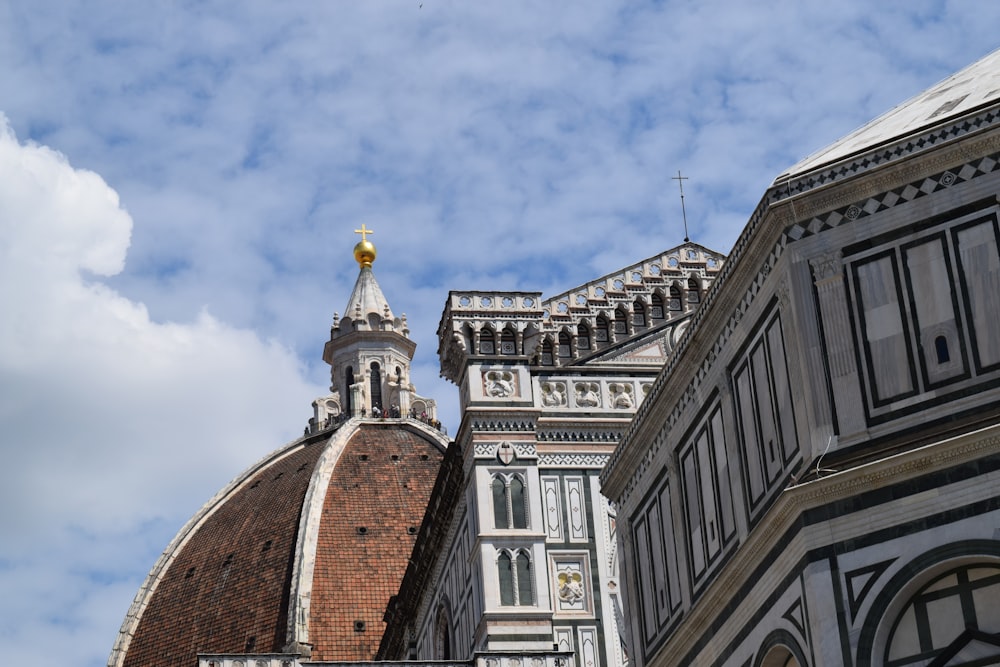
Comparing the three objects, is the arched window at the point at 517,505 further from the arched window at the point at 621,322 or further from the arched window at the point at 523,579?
the arched window at the point at 621,322

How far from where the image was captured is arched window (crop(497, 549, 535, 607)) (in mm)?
26984

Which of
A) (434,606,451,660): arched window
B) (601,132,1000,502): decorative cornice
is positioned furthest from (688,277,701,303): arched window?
(601,132,1000,502): decorative cornice

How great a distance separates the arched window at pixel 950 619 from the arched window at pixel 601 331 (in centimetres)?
1634

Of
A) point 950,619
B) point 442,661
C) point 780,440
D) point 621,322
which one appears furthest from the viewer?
point 621,322

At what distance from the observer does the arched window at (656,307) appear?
2972cm

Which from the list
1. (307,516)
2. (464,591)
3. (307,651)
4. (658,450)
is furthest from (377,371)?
(658,450)

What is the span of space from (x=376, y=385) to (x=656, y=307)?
7015 cm

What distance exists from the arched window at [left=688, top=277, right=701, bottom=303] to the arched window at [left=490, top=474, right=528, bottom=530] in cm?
434

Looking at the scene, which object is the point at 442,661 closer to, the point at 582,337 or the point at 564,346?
the point at 564,346

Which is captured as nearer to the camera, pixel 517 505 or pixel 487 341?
pixel 517 505

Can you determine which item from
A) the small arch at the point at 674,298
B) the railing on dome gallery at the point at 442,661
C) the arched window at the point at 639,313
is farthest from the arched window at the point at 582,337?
the railing on dome gallery at the point at 442,661

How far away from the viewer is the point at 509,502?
27.6 meters

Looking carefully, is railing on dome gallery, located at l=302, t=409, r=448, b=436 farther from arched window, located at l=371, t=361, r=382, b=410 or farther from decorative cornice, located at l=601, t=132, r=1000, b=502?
decorative cornice, located at l=601, t=132, r=1000, b=502

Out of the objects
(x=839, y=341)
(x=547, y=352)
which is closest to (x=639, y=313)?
(x=547, y=352)
